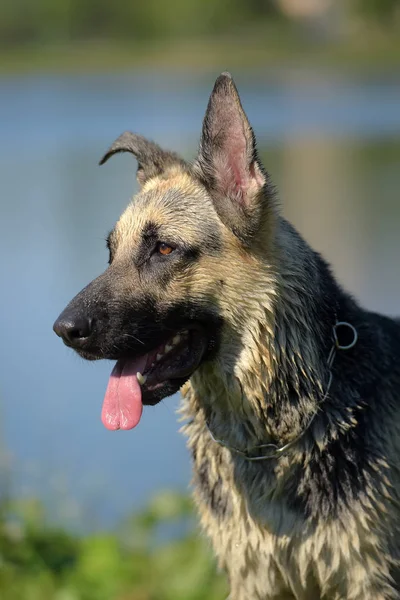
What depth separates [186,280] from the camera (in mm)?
4695

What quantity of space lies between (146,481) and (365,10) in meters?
24.3

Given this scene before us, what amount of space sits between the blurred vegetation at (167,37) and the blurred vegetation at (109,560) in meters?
27.5

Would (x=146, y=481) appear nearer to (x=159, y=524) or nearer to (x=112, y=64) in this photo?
(x=159, y=524)

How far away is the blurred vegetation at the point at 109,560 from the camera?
607cm

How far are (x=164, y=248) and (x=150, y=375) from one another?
0.60 metres

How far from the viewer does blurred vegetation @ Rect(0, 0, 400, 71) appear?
1336 inches

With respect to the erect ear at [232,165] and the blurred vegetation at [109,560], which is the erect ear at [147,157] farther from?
the blurred vegetation at [109,560]

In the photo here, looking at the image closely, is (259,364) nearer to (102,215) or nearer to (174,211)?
(174,211)

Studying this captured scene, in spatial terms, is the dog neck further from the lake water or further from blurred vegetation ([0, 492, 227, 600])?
blurred vegetation ([0, 492, 227, 600])

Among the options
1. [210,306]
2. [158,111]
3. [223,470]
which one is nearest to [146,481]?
[223,470]

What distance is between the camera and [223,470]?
5.06m

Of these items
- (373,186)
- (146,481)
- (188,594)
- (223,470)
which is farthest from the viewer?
(373,186)

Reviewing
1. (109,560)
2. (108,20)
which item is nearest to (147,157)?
(109,560)

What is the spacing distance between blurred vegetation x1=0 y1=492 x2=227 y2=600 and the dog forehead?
88.3 inches
